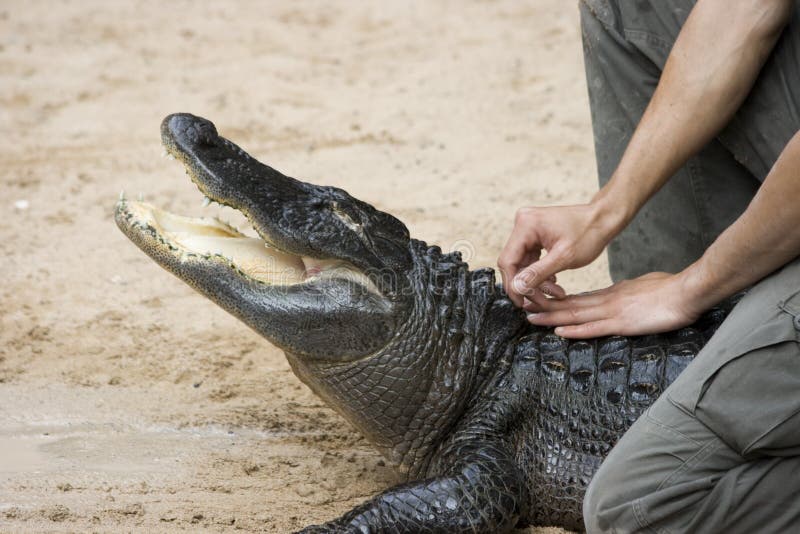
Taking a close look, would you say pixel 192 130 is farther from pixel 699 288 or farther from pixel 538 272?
pixel 699 288

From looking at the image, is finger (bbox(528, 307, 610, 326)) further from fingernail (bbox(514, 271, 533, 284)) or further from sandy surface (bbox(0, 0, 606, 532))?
sandy surface (bbox(0, 0, 606, 532))

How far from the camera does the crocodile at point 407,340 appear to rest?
2812 mm

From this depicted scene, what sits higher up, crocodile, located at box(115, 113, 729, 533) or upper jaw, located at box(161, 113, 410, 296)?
upper jaw, located at box(161, 113, 410, 296)

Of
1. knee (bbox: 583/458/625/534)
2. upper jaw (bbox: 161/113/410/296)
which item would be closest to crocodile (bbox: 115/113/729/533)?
upper jaw (bbox: 161/113/410/296)

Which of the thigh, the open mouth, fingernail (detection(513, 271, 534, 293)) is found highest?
the open mouth

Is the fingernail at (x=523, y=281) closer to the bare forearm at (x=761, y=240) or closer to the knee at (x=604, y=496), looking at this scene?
the bare forearm at (x=761, y=240)

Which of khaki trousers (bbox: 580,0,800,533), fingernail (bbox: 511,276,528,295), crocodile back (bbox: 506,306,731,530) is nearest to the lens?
khaki trousers (bbox: 580,0,800,533)

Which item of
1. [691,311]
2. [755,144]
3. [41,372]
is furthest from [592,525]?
[41,372]

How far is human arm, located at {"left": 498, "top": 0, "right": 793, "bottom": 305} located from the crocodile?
22 cm

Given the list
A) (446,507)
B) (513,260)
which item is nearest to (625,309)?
(513,260)

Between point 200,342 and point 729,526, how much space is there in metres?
2.32

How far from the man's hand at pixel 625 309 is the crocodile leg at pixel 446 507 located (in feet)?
1.61

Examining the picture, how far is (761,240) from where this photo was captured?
243cm

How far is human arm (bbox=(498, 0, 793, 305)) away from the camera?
2906mm
